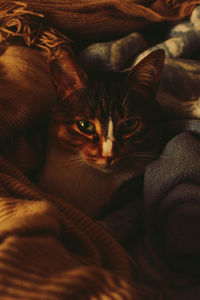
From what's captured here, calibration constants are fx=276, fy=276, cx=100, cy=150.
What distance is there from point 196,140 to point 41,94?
421mm

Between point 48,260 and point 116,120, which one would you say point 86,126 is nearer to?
point 116,120

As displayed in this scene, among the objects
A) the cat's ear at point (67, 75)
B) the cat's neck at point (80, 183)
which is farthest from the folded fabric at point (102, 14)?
the cat's neck at point (80, 183)

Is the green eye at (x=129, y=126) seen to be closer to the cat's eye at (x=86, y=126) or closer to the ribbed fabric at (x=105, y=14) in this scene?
the cat's eye at (x=86, y=126)

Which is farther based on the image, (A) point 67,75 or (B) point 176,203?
(A) point 67,75

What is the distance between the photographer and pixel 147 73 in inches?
27.5

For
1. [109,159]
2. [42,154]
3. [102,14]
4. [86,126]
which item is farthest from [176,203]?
[102,14]

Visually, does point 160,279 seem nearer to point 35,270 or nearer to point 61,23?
point 35,270

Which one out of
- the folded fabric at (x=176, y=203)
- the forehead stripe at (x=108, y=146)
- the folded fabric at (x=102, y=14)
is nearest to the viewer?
the folded fabric at (x=176, y=203)

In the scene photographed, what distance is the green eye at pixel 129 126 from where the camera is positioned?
2.24 ft

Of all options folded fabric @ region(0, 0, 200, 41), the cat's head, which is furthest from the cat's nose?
folded fabric @ region(0, 0, 200, 41)

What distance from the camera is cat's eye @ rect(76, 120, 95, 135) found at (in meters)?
0.68

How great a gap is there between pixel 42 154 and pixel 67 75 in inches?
8.8

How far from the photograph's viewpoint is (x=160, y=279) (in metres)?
0.49

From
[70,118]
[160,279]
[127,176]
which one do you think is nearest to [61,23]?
[70,118]
